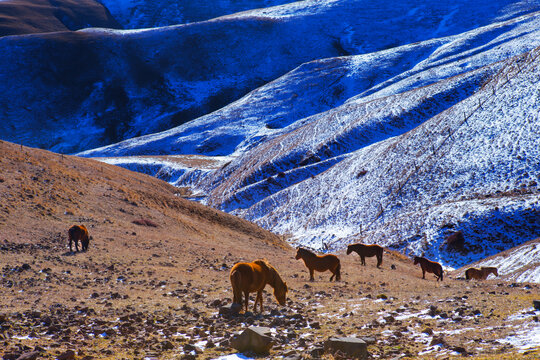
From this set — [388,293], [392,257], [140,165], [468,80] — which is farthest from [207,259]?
[140,165]

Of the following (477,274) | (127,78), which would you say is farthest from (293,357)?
(127,78)

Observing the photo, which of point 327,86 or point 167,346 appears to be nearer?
point 167,346

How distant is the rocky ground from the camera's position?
9.44 meters

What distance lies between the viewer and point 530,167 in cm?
4047

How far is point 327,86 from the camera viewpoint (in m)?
145

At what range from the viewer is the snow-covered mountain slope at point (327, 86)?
358 ft

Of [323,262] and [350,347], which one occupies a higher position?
[323,262]

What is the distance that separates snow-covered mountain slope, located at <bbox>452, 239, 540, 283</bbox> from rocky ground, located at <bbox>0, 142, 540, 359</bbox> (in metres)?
5.01

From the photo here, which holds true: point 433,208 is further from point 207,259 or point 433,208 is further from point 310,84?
point 310,84

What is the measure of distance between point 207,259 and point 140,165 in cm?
8410

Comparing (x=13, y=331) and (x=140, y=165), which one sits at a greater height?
(x=140, y=165)

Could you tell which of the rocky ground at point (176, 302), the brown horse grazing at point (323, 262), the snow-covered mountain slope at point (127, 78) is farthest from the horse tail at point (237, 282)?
the snow-covered mountain slope at point (127, 78)

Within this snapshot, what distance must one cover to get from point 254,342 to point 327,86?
462ft

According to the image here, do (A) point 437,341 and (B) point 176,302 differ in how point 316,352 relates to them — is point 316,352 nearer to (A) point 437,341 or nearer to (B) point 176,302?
(A) point 437,341
